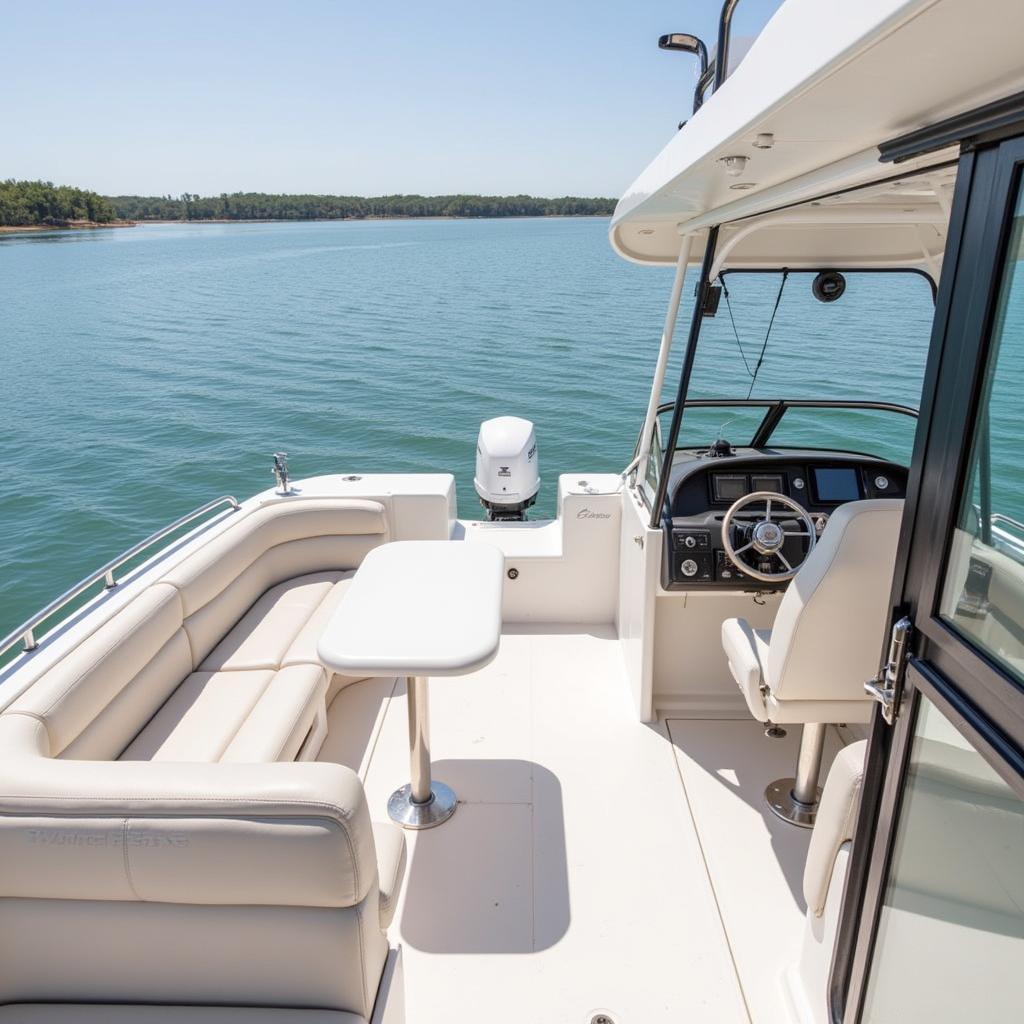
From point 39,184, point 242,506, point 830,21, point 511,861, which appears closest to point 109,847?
point 511,861

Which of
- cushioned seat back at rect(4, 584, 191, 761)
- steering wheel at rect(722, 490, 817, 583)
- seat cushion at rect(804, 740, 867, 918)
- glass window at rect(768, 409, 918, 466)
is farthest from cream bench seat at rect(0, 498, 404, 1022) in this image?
glass window at rect(768, 409, 918, 466)

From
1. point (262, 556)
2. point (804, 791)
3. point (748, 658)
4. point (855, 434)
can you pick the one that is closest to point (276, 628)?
point (262, 556)

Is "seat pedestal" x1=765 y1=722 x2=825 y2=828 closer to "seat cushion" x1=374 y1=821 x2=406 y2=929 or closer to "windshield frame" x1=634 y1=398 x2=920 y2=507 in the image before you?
"windshield frame" x1=634 y1=398 x2=920 y2=507

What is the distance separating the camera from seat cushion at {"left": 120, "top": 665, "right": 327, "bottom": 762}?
77.5 inches

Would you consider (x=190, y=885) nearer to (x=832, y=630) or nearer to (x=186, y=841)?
(x=186, y=841)

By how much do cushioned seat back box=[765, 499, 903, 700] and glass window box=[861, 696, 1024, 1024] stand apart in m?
0.65

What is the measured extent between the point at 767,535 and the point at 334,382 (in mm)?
10699

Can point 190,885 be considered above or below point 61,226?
below

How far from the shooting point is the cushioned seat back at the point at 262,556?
241cm

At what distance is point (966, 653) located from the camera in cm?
91

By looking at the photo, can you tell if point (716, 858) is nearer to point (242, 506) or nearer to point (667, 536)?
point (667, 536)

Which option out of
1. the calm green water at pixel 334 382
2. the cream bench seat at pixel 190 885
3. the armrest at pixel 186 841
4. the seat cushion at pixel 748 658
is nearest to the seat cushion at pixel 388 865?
the cream bench seat at pixel 190 885

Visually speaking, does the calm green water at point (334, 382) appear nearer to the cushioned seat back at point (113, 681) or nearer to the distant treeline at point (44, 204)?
the cushioned seat back at point (113, 681)

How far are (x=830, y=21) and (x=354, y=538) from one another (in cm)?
252
